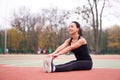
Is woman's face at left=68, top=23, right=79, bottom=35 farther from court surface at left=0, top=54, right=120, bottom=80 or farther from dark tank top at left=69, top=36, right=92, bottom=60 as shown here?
court surface at left=0, top=54, right=120, bottom=80

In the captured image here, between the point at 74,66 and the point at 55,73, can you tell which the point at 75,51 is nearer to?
the point at 74,66

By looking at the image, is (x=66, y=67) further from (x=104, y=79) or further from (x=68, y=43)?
(x=104, y=79)

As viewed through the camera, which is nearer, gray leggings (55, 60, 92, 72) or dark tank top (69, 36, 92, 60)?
gray leggings (55, 60, 92, 72)

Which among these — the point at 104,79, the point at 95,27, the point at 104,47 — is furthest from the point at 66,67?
the point at 104,47

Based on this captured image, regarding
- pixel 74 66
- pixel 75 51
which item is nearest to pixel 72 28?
pixel 75 51

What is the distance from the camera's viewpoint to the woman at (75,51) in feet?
8.80

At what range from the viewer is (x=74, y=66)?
283 centimetres

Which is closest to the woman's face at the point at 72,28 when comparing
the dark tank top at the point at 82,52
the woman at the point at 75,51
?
the woman at the point at 75,51

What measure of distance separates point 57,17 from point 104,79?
5133 mm

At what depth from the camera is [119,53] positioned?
9.16m

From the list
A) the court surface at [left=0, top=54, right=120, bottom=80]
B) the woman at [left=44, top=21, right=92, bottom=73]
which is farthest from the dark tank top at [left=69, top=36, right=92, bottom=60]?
the court surface at [left=0, top=54, right=120, bottom=80]

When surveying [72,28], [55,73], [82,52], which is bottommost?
[55,73]

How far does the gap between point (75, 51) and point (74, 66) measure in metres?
0.14

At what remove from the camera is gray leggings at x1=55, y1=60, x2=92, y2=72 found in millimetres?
2729
